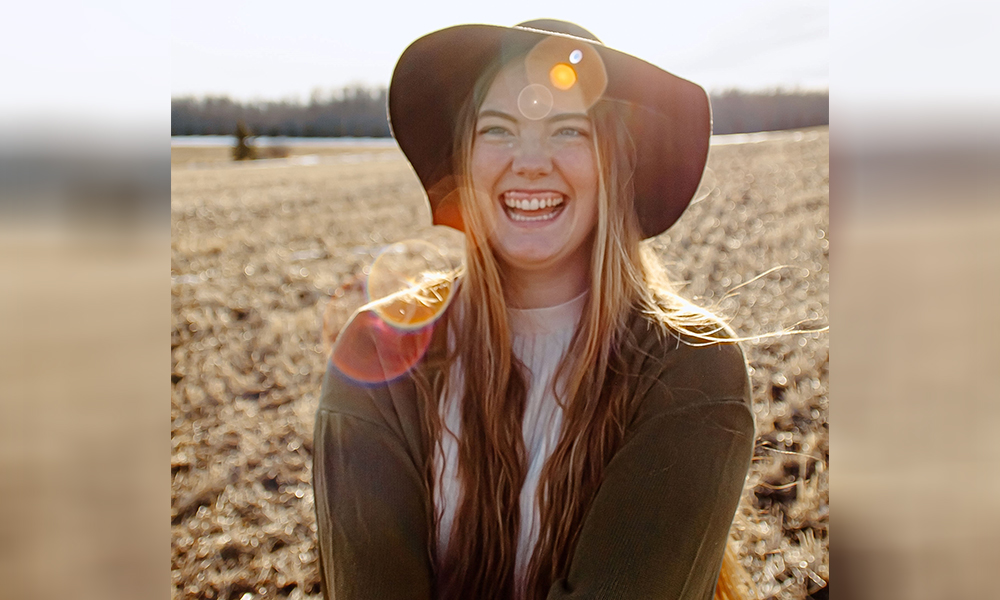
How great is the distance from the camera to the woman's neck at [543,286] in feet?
5.27

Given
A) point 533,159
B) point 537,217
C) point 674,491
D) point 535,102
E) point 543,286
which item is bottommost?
point 674,491

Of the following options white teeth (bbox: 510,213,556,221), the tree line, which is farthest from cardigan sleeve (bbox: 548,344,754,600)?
the tree line

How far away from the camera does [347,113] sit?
15.8m

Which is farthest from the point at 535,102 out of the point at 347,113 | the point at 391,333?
the point at 347,113

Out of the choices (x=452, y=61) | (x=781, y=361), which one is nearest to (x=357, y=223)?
(x=781, y=361)

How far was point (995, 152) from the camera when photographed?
908 mm

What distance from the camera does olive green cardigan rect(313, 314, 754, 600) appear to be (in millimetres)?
1238

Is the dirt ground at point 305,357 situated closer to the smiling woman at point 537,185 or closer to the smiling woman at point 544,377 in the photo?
the smiling woman at point 544,377

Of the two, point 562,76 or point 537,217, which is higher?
point 562,76

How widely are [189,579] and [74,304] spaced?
175 cm

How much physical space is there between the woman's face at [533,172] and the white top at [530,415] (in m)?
0.12

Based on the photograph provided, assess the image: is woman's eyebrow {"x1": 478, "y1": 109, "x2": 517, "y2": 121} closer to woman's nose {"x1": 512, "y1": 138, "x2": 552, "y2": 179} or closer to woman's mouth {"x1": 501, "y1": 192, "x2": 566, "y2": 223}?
woman's nose {"x1": 512, "y1": 138, "x2": 552, "y2": 179}

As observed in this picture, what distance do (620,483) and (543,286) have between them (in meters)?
0.51

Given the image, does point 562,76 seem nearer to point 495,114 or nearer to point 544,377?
point 495,114
